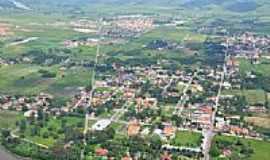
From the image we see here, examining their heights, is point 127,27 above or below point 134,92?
above

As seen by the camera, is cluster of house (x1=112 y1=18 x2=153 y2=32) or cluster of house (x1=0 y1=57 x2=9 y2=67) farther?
cluster of house (x1=112 y1=18 x2=153 y2=32)

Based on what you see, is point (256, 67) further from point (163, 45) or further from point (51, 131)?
point (51, 131)

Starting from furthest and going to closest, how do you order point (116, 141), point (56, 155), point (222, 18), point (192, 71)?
1. point (222, 18)
2. point (192, 71)
3. point (116, 141)
4. point (56, 155)

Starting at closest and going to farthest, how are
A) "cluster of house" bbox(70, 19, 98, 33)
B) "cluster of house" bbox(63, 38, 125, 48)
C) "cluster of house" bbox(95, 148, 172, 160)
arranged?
1. "cluster of house" bbox(95, 148, 172, 160)
2. "cluster of house" bbox(63, 38, 125, 48)
3. "cluster of house" bbox(70, 19, 98, 33)

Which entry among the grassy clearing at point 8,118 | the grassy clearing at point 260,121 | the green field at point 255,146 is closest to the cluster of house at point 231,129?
the green field at point 255,146

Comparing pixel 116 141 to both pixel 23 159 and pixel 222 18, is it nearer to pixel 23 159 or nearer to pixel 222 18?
pixel 23 159

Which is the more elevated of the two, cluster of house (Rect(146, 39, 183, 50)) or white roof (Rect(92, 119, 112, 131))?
cluster of house (Rect(146, 39, 183, 50))

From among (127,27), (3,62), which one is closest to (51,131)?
(3,62)

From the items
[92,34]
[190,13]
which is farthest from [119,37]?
[190,13]

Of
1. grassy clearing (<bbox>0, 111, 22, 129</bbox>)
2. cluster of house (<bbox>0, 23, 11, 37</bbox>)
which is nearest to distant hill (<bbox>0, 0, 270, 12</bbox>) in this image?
cluster of house (<bbox>0, 23, 11, 37</bbox>)

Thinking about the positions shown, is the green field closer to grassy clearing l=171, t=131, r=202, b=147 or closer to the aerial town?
the aerial town

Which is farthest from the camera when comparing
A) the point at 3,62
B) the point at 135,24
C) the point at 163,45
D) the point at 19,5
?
the point at 19,5
